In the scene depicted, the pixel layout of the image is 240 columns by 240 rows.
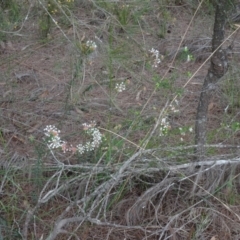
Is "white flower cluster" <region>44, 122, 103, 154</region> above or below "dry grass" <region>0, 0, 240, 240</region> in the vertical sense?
above

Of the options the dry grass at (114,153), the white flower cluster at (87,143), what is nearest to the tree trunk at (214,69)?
the dry grass at (114,153)

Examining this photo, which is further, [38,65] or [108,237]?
[38,65]

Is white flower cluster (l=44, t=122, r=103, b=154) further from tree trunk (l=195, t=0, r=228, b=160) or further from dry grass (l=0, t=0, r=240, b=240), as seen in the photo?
tree trunk (l=195, t=0, r=228, b=160)

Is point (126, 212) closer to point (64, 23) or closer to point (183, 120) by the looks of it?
point (183, 120)

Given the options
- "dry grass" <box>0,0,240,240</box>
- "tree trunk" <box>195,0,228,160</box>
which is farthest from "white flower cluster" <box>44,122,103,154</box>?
"tree trunk" <box>195,0,228,160</box>

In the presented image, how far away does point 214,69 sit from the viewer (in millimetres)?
2996

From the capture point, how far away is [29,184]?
120 inches

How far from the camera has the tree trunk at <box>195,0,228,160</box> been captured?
2891 mm

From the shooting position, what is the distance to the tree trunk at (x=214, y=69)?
2.89 meters

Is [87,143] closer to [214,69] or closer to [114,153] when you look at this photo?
[114,153]

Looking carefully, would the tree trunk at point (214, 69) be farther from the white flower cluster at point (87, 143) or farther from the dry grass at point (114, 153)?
the white flower cluster at point (87, 143)

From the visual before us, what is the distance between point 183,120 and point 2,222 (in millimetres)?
1357

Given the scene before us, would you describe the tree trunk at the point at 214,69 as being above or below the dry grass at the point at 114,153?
above

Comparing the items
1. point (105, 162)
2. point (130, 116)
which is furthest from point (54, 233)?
point (130, 116)
